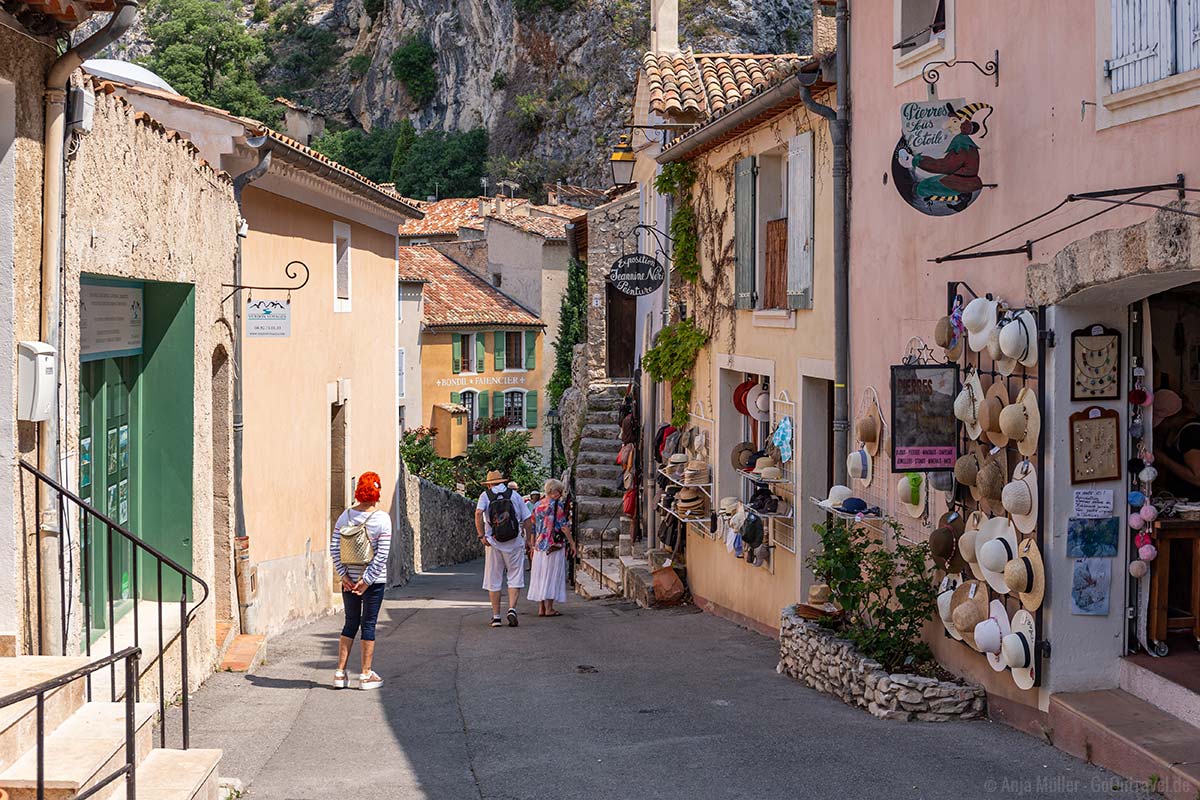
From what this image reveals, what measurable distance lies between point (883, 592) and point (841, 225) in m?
3.01

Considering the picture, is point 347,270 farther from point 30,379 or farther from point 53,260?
point 30,379

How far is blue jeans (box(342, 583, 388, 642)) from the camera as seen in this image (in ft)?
32.0

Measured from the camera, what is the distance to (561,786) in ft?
23.0

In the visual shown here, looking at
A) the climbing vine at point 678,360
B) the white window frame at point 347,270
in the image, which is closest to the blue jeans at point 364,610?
the climbing vine at point 678,360

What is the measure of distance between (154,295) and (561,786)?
5.10 metres

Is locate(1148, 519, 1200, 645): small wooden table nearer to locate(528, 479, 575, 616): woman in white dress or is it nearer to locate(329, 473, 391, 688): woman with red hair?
locate(329, 473, 391, 688): woman with red hair

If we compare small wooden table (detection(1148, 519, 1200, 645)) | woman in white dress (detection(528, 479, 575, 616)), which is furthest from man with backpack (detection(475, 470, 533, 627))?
small wooden table (detection(1148, 519, 1200, 645))

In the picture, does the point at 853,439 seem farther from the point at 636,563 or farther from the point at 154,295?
the point at 636,563

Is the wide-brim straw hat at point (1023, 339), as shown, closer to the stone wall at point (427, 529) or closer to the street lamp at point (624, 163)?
the stone wall at point (427, 529)

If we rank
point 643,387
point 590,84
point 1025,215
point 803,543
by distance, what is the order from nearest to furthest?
point 1025,215, point 803,543, point 643,387, point 590,84

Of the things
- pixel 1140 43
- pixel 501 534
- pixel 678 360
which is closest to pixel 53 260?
pixel 1140 43

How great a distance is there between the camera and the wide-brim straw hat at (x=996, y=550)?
7961 mm

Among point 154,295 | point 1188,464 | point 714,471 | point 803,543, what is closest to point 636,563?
point 714,471

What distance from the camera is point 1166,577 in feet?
25.2
